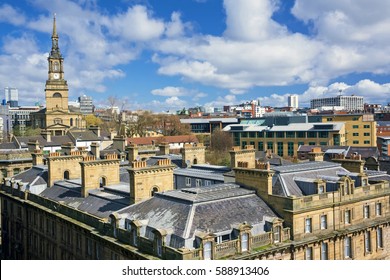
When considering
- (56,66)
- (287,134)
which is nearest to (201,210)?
(287,134)

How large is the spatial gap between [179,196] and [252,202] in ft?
16.2

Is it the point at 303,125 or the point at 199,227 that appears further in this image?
the point at 303,125

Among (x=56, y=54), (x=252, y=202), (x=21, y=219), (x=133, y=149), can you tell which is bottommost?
(x=21, y=219)

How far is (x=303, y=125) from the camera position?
4279 inches

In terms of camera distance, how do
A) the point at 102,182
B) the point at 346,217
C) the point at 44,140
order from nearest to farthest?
the point at 346,217, the point at 102,182, the point at 44,140

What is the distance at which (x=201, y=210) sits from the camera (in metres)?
26.1

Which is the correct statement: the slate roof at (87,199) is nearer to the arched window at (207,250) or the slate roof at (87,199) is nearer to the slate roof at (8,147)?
the arched window at (207,250)

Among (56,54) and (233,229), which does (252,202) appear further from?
(56,54)

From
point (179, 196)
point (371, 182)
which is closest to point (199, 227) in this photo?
point (179, 196)

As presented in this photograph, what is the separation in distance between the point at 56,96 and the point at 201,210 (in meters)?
96.9

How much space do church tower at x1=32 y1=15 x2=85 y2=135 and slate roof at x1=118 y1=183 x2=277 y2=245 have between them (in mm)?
88468

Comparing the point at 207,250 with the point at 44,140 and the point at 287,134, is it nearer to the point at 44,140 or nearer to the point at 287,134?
the point at 44,140

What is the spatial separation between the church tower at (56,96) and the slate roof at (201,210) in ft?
290

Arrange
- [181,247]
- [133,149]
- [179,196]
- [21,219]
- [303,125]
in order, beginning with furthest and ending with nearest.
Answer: [303,125]
[133,149]
[21,219]
[179,196]
[181,247]
